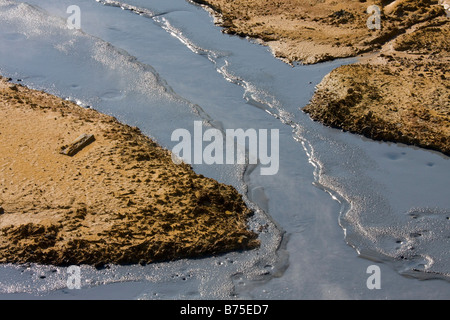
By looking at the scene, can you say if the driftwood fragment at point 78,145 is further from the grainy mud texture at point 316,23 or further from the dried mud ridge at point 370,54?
the grainy mud texture at point 316,23

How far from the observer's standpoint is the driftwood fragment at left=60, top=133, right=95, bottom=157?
634 centimetres

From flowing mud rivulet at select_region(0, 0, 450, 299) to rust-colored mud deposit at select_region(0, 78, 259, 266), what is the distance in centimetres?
10

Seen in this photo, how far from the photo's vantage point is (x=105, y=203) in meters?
5.70

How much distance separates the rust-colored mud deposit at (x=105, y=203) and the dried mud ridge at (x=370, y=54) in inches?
84.0

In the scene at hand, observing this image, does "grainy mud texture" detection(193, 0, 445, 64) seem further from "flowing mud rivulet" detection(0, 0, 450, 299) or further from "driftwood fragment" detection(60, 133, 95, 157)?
"driftwood fragment" detection(60, 133, 95, 157)

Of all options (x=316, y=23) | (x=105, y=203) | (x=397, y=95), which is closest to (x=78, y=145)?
(x=105, y=203)

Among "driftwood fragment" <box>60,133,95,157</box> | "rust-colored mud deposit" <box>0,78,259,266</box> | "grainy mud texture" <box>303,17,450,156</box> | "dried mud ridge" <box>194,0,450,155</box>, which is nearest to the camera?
"rust-colored mud deposit" <box>0,78,259,266</box>

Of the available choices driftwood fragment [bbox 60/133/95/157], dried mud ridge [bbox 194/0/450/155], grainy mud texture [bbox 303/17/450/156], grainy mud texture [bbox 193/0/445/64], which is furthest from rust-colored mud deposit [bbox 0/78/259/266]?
grainy mud texture [bbox 193/0/445/64]

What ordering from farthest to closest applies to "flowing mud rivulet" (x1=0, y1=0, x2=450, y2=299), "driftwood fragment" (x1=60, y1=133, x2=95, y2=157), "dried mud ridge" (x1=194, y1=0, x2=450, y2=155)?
"dried mud ridge" (x1=194, y1=0, x2=450, y2=155) → "driftwood fragment" (x1=60, y1=133, x2=95, y2=157) → "flowing mud rivulet" (x1=0, y1=0, x2=450, y2=299)

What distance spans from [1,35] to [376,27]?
5.66 meters

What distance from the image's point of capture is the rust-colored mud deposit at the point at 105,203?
210 inches

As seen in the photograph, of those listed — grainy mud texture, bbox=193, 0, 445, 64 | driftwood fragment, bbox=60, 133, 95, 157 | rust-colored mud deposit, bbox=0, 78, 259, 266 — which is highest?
grainy mud texture, bbox=193, 0, 445, 64

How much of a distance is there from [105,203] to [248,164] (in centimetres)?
163

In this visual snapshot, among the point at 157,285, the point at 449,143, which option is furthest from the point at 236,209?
the point at 449,143
